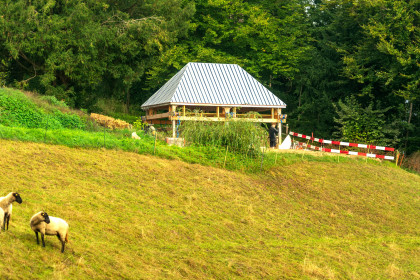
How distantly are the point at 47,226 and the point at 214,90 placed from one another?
75.6 feet

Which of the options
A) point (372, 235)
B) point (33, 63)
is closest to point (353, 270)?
point (372, 235)

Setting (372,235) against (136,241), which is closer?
(136,241)

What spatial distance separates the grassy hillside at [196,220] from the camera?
12031 mm

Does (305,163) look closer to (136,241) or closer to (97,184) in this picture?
(97,184)

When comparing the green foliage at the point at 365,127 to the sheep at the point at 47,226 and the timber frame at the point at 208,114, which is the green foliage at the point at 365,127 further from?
the sheep at the point at 47,226

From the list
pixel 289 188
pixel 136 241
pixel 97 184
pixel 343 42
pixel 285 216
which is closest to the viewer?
pixel 136 241

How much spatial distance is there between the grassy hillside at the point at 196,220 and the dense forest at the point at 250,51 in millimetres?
14012

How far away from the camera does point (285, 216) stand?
1872 centimetres

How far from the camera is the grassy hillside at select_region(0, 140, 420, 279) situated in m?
12.0

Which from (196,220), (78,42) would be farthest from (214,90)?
(196,220)

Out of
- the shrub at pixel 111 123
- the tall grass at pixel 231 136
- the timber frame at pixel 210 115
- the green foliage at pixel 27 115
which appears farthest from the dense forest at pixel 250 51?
the tall grass at pixel 231 136

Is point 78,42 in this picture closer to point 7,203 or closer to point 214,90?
point 214,90

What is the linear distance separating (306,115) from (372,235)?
98.7ft

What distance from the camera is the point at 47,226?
11.3 m
